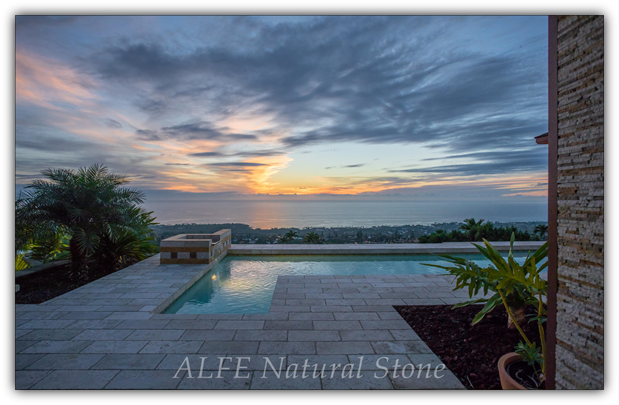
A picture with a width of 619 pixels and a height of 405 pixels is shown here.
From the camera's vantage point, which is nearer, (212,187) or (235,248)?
(235,248)

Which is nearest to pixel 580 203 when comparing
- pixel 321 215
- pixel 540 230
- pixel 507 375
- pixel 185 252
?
pixel 507 375

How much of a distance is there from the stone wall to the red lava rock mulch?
861mm

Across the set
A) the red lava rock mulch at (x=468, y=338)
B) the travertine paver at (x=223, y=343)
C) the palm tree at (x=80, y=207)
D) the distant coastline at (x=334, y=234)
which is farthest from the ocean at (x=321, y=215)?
the travertine paver at (x=223, y=343)

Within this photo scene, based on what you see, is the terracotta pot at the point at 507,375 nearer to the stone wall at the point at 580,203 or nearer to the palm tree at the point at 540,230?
the stone wall at the point at 580,203

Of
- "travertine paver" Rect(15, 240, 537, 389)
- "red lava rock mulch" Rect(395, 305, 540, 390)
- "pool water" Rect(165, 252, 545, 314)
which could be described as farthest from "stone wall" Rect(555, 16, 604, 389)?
"pool water" Rect(165, 252, 545, 314)

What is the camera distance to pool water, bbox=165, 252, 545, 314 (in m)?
4.78

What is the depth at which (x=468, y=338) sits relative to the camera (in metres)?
3.11

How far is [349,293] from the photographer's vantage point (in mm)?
4809

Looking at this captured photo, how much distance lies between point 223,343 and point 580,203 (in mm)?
3165

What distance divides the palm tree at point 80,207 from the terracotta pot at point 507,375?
6.47 m

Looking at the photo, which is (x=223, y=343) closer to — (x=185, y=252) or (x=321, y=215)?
(x=185, y=252)
